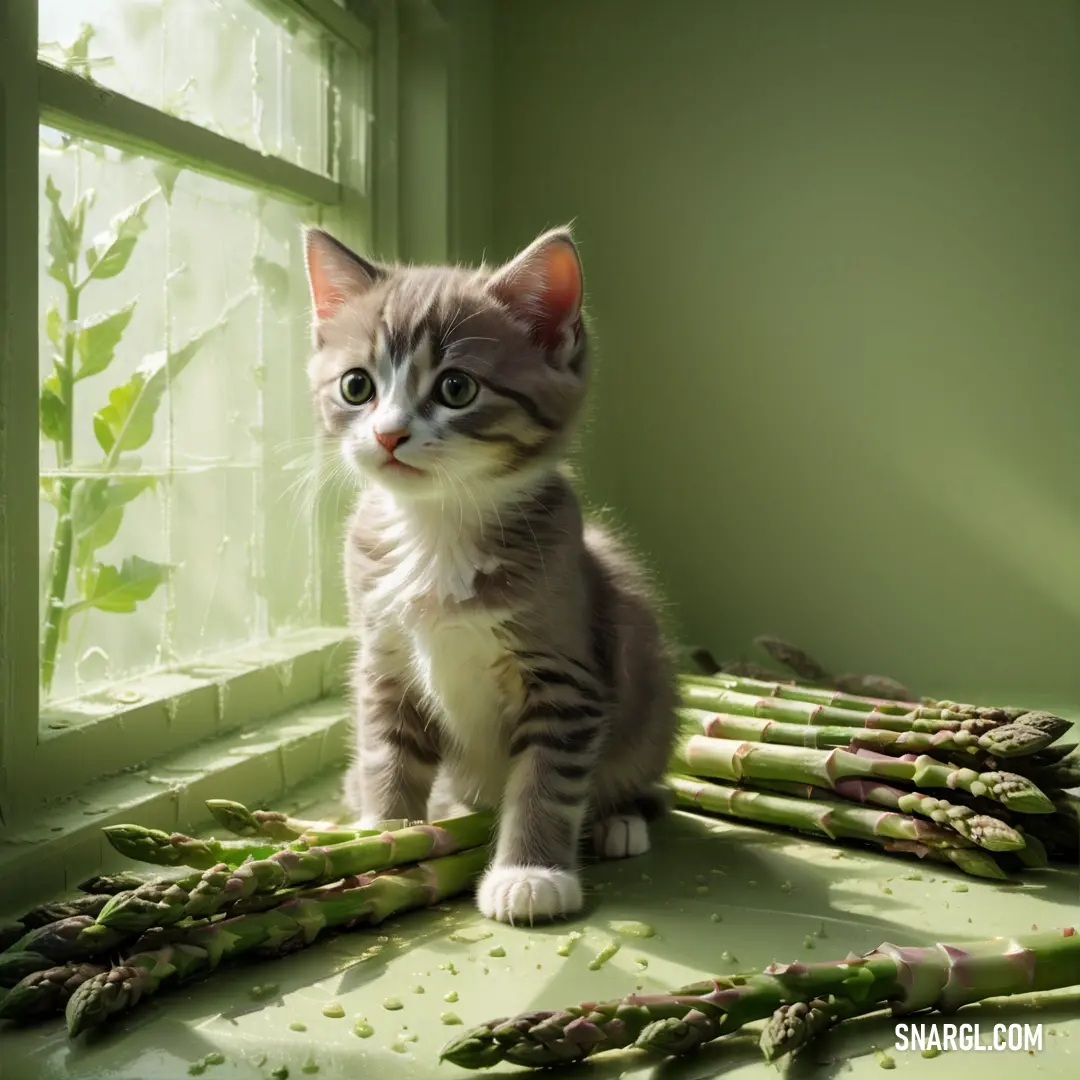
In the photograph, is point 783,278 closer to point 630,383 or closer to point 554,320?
point 630,383

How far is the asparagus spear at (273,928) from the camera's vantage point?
971mm

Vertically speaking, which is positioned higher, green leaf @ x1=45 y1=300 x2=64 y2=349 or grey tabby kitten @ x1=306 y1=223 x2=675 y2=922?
green leaf @ x1=45 y1=300 x2=64 y2=349

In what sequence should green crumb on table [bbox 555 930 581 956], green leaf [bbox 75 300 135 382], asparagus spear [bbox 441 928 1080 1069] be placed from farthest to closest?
green leaf [bbox 75 300 135 382] → green crumb on table [bbox 555 930 581 956] → asparagus spear [bbox 441 928 1080 1069]

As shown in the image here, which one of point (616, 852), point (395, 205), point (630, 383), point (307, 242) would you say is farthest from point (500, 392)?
point (630, 383)

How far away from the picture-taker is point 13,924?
3.65 ft

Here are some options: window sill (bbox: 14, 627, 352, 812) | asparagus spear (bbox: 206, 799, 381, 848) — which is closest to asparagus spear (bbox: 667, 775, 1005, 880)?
asparagus spear (bbox: 206, 799, 381, 848)

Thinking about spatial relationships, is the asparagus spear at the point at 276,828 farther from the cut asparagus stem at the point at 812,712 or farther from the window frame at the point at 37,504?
the cut asparagus stem at the point at 812,712

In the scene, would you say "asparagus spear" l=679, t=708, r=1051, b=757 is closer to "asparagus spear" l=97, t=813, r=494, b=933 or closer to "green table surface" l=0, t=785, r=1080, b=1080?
"green table surface" l=0, t=785, r=1080, b=1080

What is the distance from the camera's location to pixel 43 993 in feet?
3.21

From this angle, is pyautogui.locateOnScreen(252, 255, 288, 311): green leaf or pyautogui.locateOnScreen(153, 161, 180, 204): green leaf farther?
pyautogui.locateOnScreen(252, 255, 288, 311): green leaf

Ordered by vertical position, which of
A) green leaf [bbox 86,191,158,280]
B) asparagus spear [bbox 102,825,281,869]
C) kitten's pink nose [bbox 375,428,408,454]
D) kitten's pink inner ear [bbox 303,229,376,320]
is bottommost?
asparagus spear [bbox 102,825,281,869]

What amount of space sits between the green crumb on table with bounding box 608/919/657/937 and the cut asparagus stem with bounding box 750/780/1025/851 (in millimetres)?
439

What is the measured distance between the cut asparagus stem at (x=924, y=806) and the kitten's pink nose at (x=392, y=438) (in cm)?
79

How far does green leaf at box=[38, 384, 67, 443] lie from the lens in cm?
143
